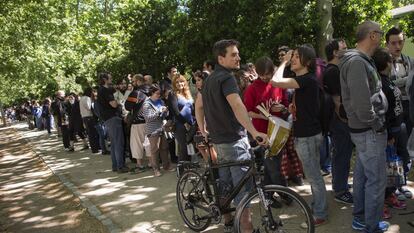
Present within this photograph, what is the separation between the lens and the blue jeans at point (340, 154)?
5141 mm

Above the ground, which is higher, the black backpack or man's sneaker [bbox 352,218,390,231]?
the black backpack

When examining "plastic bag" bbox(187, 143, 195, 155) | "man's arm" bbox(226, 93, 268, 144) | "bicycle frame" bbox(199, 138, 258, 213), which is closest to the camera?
"man's arm" bbox(226, 93, 268, 144)

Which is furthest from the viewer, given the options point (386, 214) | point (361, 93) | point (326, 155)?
point (326, 155)

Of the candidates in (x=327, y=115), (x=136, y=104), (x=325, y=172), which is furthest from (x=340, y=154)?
(x=136, y=104)

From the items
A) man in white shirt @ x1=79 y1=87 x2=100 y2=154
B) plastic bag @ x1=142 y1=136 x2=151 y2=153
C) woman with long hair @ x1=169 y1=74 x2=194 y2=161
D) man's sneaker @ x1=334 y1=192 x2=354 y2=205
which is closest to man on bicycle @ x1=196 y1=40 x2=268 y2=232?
man's sneaker @ x1=334 y1=192 x2=354 y2=205

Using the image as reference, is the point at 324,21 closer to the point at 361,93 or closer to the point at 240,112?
the point at 361,93

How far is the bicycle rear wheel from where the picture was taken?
4.76m

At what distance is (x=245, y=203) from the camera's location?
3.89 meters

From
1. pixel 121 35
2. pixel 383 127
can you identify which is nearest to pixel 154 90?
pixel 383 127

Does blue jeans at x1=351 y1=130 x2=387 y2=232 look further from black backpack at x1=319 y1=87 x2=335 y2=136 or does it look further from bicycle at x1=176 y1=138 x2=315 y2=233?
black backpack at x1=319 y1=87 x2=335 y2=136

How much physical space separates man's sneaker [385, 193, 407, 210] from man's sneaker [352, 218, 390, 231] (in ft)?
2.16

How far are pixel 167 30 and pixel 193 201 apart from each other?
944cm

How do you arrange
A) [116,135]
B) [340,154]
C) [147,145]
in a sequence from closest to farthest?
[340,154] → [147,145] → [116,135]

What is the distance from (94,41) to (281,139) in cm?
1869
